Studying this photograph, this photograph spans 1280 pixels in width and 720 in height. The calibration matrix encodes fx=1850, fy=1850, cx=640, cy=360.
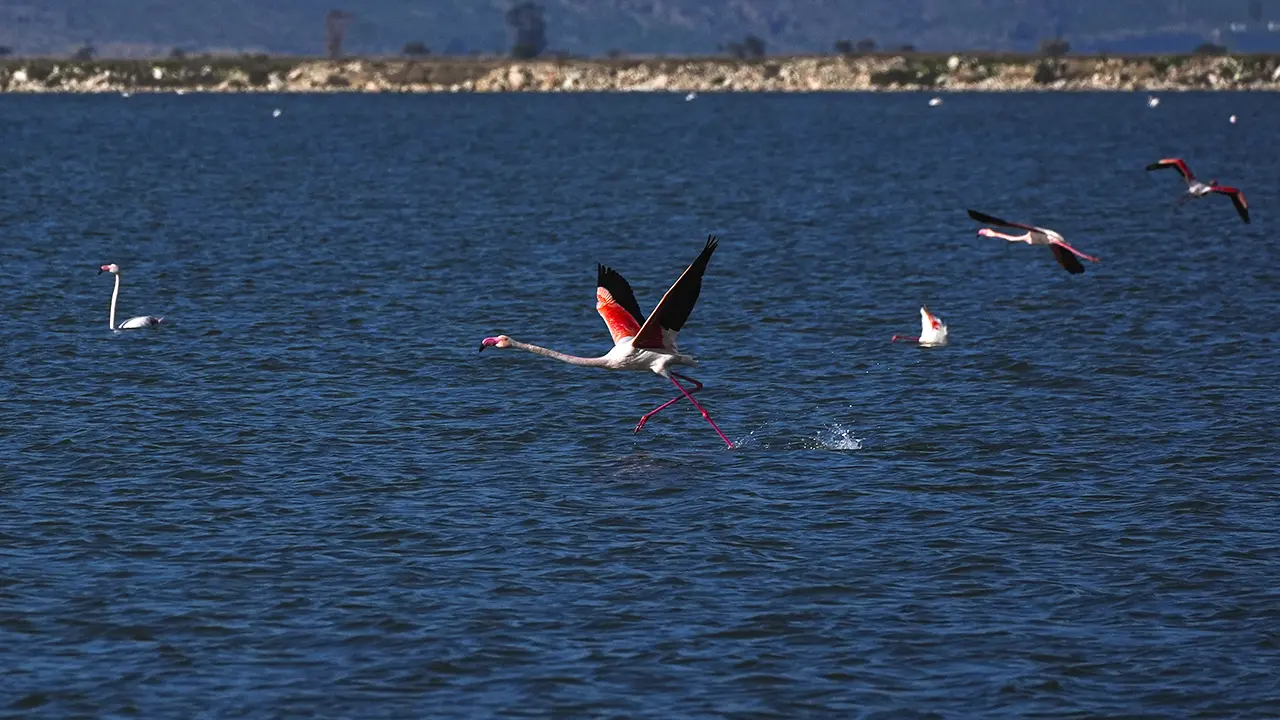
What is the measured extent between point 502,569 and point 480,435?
6520 millimetres

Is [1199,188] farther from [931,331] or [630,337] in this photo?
[630,337]

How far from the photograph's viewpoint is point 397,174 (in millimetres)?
82125

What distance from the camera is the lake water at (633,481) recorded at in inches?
599

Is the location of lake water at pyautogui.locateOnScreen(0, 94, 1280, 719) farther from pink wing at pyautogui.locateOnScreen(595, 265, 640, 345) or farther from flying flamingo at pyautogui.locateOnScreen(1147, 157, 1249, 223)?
flying flamingo at pyautogui.locateOnScreen(1147, 157, 1249, 223)

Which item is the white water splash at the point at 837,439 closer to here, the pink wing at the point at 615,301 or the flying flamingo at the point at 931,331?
the pink wing at the point at 615,301

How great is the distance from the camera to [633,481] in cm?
2178

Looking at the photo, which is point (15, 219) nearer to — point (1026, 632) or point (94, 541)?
point (94, 541)

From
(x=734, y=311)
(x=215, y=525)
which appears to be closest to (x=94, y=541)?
(x=215, y=525)

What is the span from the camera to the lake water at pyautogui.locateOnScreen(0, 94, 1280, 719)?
15.2m

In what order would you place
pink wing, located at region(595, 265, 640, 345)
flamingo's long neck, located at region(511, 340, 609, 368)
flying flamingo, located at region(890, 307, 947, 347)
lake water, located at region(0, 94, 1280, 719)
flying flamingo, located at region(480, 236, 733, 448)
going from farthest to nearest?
flying flamingo, located at region(890, 307, 947, 347), pink wing, located at region(595, 265, 640, 345), flying flamingo, located at region(480, 236, 733, 448), flamingo's long neck, located at region(511, 340, 609, 368), lake water, located at region(0, 94, 1280, 719)

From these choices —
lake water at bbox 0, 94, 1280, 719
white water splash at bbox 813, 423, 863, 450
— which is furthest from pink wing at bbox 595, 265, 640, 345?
white water splash at bbox 813, 423, 863, 450

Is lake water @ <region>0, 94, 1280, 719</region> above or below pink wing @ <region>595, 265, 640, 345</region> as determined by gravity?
below

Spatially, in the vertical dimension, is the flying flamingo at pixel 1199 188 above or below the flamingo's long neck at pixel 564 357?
above

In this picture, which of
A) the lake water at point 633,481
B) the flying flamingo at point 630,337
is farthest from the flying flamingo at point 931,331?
the flying flamingo at point 630,337
